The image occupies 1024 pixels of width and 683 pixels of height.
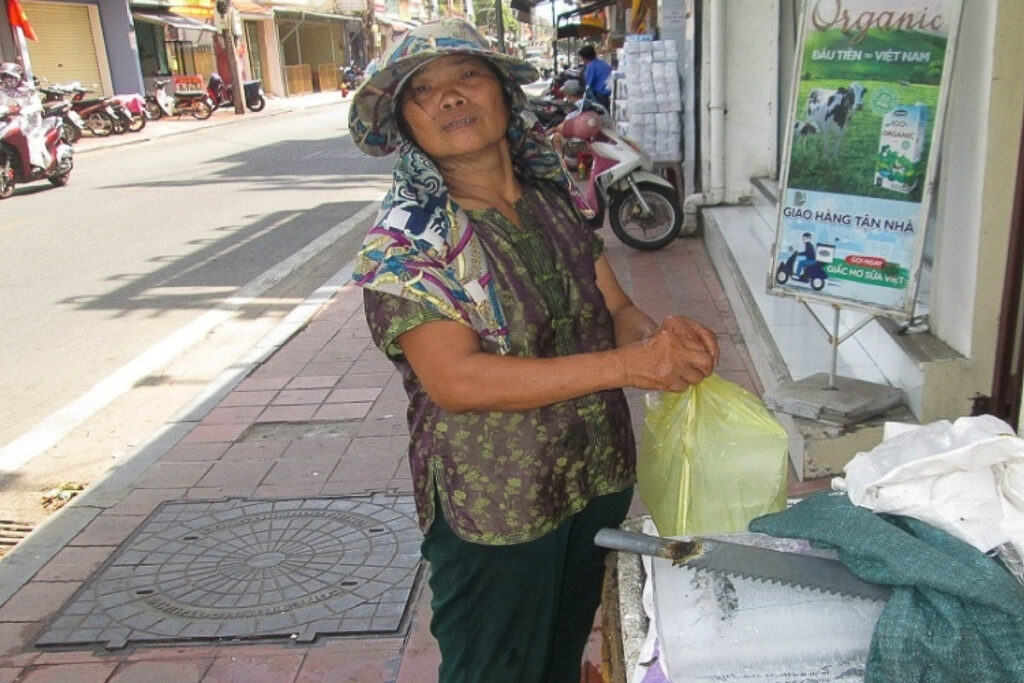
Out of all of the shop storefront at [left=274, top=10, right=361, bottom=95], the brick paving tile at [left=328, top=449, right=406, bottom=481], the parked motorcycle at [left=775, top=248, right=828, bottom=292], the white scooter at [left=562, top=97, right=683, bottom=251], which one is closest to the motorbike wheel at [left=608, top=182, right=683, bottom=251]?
the white scooter at [left=562, top=97, right=683, bottom=251]

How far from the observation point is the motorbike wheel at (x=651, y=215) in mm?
7703

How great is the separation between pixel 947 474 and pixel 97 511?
11.4 feet

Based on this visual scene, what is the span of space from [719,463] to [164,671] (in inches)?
76.6

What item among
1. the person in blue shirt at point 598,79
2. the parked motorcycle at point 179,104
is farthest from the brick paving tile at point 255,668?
the parked motorcycle at point 179,104

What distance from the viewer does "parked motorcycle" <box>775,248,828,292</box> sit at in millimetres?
3436

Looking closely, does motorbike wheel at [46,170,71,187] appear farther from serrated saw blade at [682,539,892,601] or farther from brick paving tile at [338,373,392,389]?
serrated saw blade at [682,539,892,601]

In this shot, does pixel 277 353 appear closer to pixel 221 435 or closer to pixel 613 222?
pixel 221 435

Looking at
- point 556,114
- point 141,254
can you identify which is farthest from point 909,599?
point 556,114

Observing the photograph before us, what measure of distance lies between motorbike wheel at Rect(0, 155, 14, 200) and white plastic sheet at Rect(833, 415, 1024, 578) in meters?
13.8

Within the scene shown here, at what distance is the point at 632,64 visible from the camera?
8.73 metres

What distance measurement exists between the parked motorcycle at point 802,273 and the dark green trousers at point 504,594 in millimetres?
1822

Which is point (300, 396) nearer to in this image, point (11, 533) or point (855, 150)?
point (11, 533)

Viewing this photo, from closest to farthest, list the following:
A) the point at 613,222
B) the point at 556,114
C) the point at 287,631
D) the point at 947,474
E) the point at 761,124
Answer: the point at 947,474, the point at 287,631, the point at 761,124, the point at 613,222, the point at 556,114

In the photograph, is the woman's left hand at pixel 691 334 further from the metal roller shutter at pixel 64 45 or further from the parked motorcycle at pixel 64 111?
the metal roller shutter at pixel 64 45
